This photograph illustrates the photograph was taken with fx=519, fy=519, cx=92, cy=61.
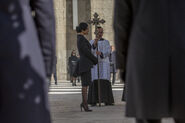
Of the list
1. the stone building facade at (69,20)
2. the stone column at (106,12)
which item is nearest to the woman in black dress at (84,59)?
the stone building facade at (69,20)

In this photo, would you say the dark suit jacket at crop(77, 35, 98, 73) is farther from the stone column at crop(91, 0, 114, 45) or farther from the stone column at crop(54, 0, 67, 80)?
the stone column at crop(54, 0, 67, 80)

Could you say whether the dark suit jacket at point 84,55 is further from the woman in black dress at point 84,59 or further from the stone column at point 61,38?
the stone column at point 61,38

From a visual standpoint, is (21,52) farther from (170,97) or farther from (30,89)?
(170,97)

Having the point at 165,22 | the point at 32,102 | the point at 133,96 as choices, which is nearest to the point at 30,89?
the point at 32,102

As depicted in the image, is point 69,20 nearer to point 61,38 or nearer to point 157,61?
→ point 61,38

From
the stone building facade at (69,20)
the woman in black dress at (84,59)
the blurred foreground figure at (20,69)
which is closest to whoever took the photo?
the blurred foreground figure at (20,69)

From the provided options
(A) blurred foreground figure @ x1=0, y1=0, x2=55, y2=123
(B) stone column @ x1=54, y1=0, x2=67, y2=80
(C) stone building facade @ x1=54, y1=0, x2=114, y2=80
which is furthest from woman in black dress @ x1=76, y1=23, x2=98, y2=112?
(B) stone column @ x1=54, y1=0, x2=67, y2=80

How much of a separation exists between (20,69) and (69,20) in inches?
1230

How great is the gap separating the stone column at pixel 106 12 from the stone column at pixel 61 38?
201 centimetres

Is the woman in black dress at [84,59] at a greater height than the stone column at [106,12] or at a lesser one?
lesser

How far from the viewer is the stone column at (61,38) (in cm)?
3148

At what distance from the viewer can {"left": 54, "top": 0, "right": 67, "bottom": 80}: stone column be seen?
103ft

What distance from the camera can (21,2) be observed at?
290cm

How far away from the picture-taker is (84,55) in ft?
33.0
